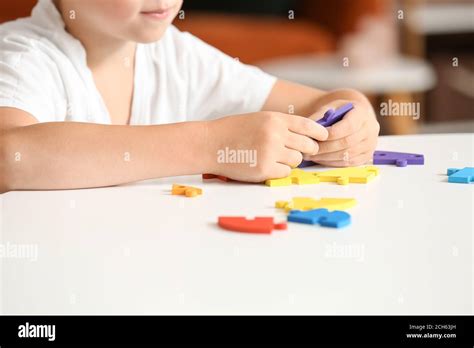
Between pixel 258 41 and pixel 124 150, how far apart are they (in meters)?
2.28

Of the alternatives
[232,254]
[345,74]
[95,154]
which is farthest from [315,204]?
[345,74]

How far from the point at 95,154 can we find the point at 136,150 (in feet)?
0.15

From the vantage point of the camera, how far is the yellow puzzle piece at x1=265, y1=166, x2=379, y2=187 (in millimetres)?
986

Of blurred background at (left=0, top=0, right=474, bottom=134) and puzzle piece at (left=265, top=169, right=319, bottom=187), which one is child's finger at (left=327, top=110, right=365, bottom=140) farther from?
blurred background at (left=0, top=0, right=474, bottom=134)

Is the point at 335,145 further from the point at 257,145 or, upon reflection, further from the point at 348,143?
the point at 257,145

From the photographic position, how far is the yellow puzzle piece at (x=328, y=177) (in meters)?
0.99

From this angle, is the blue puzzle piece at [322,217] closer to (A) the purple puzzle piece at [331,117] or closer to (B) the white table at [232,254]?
(B) the white table at [232,254]

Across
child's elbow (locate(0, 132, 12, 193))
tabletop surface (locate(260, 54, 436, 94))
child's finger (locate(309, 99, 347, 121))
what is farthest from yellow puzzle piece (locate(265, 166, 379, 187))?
tabletop surface (locate(260, 54, 436, 94))

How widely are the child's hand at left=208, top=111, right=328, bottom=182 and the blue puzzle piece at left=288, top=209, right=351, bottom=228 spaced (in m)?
0.16

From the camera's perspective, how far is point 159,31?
123 cm

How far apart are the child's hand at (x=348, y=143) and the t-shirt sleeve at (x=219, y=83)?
29 centimetres

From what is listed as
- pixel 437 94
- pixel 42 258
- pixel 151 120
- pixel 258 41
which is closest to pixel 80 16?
pixel 151 120

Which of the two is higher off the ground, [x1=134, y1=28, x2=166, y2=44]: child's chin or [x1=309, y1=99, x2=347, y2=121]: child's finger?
[x1=134, y1=28, x2=166, y2=44]: child's chin

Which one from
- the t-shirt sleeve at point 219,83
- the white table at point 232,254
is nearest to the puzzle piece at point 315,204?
the white table at point 232,254
